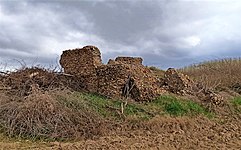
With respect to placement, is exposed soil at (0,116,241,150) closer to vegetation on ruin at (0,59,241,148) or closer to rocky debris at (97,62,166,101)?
vegetation on ruin at (0,59,241,148)

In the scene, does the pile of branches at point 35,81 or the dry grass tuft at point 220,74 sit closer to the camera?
the pile of branches at point 35,81

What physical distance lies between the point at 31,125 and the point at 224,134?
4.83 m

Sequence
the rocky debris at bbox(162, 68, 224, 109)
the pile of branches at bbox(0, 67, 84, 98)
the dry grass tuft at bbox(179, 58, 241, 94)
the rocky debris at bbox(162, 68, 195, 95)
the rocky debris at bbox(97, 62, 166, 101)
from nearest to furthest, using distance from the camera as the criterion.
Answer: the pile of branches at bbox(0, 67, 84, 98)
the rocky debris at bbox(97, 62, 166, 101)
the rocky debris at bbox(162, 68, 224, 109)
the rocky debris at bbox(162, 68, 195, 95)
the dry grass tuft at bbox(179, 58, 241, 94)

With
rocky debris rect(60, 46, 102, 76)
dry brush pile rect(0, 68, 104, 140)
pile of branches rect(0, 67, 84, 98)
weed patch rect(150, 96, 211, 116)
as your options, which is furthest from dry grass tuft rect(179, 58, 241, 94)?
dry brush pile rect(0, 68, 104, 140)

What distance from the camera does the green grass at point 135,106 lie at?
34.3 feet

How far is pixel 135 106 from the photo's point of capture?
11.3m

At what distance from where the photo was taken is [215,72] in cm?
2030

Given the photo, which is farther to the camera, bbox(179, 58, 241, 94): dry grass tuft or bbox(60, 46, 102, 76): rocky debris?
bbox(179, 58, 241, 94): dry grass tuft

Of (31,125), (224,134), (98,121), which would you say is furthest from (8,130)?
(224,134)

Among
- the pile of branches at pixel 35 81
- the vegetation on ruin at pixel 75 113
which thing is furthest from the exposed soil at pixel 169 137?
the pile of branches at pixel 35 81

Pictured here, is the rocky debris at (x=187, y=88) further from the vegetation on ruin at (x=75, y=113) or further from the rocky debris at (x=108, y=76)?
the rocky debris at (x=108, y=76)

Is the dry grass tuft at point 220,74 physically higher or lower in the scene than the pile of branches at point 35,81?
higher

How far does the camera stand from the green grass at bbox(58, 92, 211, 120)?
10.5 metres

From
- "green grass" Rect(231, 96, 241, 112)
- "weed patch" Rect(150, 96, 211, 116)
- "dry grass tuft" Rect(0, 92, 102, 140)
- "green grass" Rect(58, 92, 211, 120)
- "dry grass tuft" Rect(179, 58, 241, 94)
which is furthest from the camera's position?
"dry grass tuft" Rect(179, 58, 241, 94)
